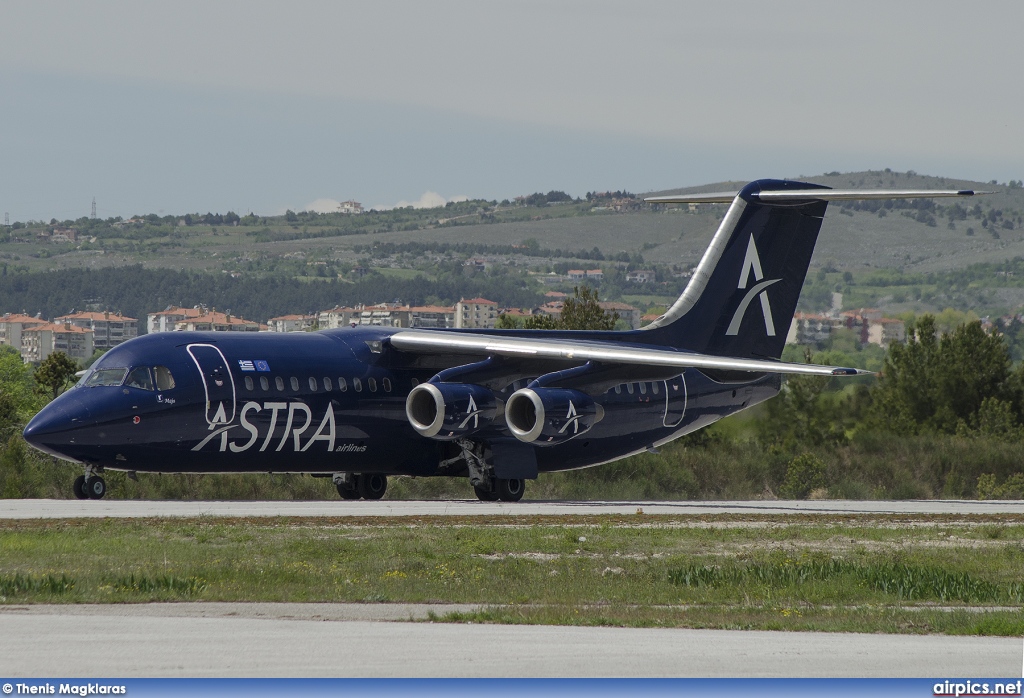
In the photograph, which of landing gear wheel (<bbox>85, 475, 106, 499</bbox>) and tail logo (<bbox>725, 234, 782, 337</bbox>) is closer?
landing gear wheel (<bbox>85, 475, 106, 499</bbox>)

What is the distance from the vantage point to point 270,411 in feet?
82.1

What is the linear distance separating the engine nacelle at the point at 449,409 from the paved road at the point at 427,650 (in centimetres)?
1364

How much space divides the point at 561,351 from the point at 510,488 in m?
3.44

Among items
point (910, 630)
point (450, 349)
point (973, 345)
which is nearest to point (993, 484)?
point (973, 345)

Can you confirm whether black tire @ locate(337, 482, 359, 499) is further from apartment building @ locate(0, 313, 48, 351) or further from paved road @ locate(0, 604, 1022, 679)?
apartment building @ locate(0, 313, 48, 351)

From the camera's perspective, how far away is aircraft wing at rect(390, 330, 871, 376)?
1026 inches

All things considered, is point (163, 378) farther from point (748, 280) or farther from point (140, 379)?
point (748, 280)

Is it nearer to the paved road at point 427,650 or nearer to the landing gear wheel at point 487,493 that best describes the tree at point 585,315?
the landing gear wheel at point 487,493

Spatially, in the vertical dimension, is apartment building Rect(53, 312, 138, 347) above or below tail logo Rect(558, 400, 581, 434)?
below

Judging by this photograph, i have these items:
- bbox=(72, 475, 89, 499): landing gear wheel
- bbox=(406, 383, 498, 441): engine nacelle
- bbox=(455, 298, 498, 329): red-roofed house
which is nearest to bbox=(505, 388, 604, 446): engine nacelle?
bbox=(406, 383, 498, 441): engine nacelle

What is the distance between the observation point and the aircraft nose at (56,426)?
901 inches

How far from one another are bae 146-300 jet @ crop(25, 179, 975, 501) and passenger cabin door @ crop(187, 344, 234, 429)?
0.9 inches

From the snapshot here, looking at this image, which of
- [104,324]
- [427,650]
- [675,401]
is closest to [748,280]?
[675,401]

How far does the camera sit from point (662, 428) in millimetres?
30016
